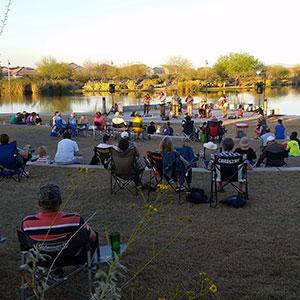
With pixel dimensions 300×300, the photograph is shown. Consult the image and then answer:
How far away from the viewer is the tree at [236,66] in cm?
6342

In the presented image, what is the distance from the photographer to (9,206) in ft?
18.3

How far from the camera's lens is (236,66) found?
6769 centimetres

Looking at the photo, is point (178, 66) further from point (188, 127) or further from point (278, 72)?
point (188, 127)

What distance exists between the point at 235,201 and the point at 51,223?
295 centimetres

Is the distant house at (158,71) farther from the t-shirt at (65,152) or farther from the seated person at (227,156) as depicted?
the seated person at (227,156)

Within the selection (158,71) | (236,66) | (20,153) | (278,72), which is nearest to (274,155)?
(20,153)

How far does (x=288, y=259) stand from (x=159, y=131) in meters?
10.6

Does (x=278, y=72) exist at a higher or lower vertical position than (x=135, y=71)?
lower

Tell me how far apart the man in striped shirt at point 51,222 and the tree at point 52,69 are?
6963 centimetres

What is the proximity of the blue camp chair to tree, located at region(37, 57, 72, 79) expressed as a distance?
65.7 m

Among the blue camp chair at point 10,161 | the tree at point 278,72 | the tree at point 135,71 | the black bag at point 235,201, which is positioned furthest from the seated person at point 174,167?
the tree at point 135,71

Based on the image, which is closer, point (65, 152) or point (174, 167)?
point (174, 167)

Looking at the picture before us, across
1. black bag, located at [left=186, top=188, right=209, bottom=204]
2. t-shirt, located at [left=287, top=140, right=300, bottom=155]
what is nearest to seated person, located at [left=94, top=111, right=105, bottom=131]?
t-shirt, located at [left=287, top=140, right=300, bottom=155]

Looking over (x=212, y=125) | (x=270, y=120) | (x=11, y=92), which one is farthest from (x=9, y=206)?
(x=11, y=92)
